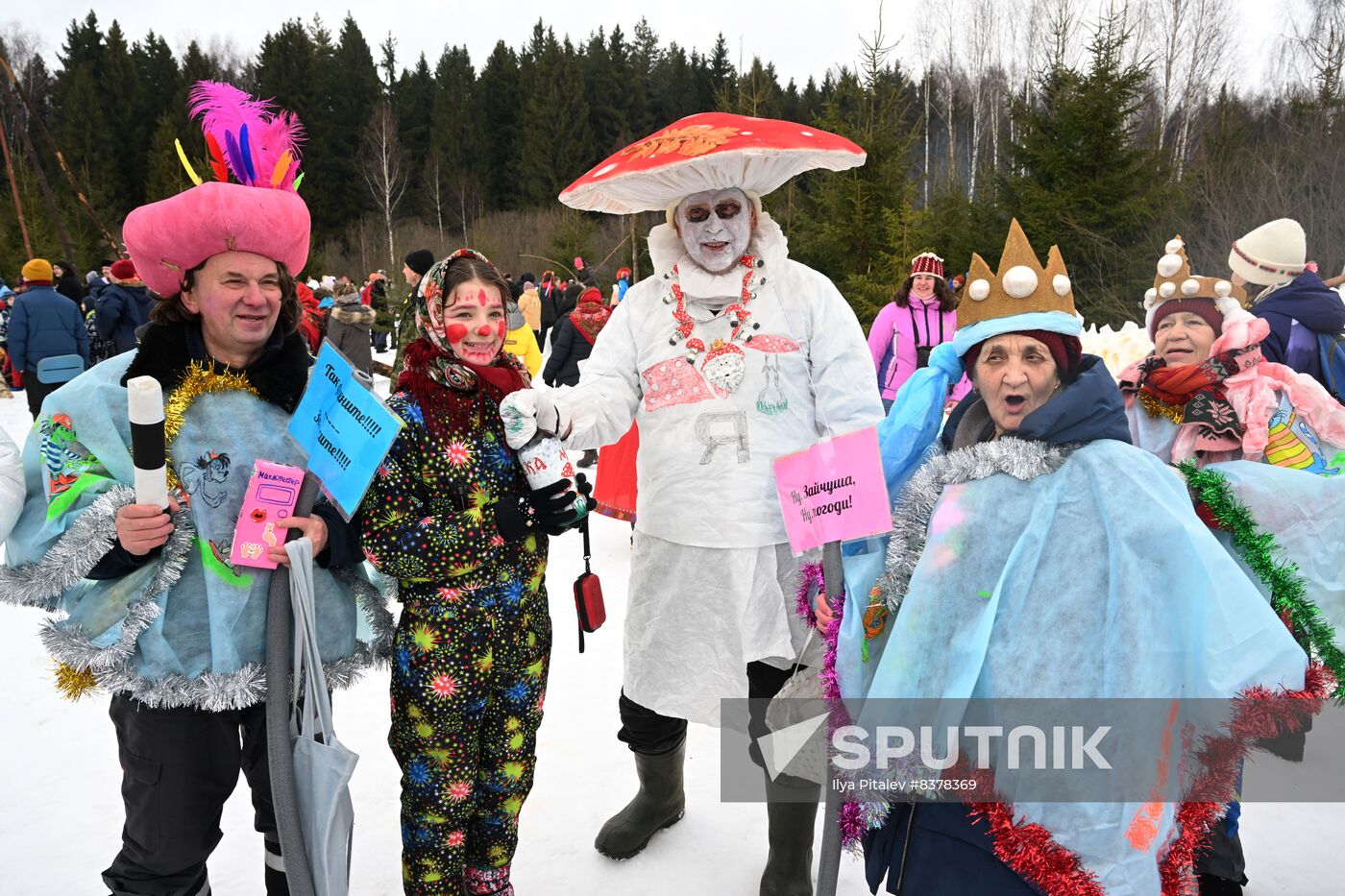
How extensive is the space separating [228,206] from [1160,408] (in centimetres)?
276

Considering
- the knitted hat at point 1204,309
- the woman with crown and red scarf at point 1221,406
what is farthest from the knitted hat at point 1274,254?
the knitted hat at point 1204,309

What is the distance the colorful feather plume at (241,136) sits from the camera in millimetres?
1959

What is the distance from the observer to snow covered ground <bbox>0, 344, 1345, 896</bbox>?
8.73ft

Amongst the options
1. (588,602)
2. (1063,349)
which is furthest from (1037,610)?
(588,602)

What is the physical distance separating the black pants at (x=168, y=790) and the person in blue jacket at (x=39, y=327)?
8.13 meters

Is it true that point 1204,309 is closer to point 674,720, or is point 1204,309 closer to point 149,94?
point 674,720

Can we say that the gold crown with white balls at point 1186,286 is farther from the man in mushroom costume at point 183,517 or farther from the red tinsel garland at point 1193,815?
the man in mushroom costume at point 183,517

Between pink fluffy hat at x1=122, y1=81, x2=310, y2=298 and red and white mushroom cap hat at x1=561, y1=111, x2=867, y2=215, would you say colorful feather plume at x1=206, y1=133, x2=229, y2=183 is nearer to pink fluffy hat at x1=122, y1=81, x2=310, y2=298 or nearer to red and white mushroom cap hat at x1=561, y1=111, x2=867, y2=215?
pink fluffy hat at x1=122, y1=81, x2=310, y2=298

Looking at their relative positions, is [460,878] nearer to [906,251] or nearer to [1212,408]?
[1212,408]

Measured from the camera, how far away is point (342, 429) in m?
1.77

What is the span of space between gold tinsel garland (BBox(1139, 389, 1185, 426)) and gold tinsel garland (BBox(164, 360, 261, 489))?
2.67 m

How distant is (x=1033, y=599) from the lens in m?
1.72

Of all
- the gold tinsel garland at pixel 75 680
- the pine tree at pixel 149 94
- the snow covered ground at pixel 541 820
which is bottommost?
the snow covered ground at pixel 541 820

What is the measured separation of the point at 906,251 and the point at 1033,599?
10.3m
